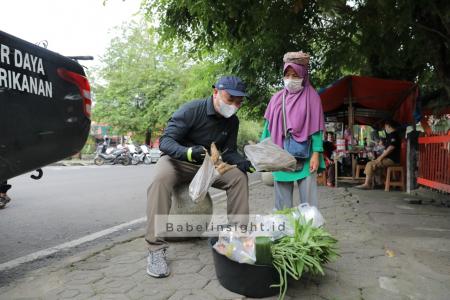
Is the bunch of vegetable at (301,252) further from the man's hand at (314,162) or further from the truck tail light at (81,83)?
the truck tail light at (81,83)

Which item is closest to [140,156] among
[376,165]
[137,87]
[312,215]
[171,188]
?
[137,87]

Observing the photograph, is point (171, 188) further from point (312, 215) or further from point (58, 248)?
point (58, 248)

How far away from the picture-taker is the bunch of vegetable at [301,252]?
2.65 m

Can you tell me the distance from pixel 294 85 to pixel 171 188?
1.36 meters

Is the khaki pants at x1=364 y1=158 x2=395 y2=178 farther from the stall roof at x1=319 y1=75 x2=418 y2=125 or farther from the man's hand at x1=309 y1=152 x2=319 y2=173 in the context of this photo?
the man's hand at x1=309 y1=152 x2=319 y2=173

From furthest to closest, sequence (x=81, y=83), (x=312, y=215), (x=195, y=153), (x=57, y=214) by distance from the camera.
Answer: (x=57, y=214) < (x=81, y=83) < (x=195, y=153) < (x=312, y=215)

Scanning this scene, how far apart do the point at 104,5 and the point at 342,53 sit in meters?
4.29

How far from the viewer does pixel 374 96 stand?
9.22 meters

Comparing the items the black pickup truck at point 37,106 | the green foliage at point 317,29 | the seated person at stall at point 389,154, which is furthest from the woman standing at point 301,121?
the seated person at stall at point 389,154

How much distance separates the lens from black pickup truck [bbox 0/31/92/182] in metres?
2.75

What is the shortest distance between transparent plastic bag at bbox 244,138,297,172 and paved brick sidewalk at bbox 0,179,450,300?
2.87 ft

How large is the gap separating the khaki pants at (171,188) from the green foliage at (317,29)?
2.36 metres

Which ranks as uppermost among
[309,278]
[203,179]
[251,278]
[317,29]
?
[317,29]

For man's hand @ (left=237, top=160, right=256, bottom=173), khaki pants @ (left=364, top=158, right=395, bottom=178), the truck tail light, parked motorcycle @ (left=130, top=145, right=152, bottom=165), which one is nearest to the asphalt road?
the truck tail light
